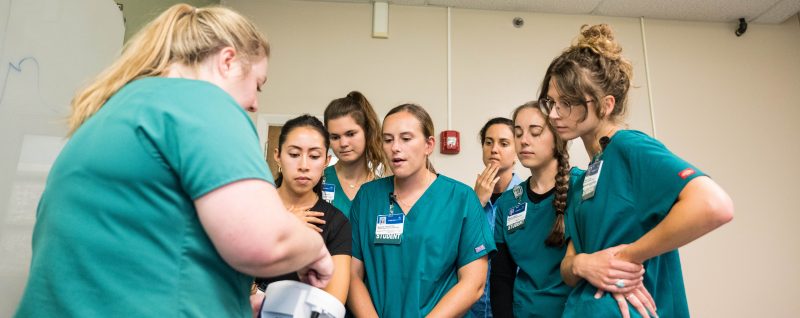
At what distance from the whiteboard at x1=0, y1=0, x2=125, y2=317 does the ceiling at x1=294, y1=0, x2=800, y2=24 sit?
7.50 ft

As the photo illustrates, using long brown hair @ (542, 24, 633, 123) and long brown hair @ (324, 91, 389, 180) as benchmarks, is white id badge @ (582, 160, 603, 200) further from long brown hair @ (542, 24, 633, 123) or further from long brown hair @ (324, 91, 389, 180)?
long brown hair @ (324, 91, 389, 180)

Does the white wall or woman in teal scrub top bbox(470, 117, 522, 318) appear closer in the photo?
woman in teal scrub top bbox(470, 117, 522, 318)

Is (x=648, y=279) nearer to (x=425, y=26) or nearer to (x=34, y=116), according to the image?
(x=34, y=116)

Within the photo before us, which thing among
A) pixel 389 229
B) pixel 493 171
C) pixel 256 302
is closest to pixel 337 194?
pixel 389 229

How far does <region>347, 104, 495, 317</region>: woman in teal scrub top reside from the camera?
4.92 feet

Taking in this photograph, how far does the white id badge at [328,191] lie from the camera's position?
1983 mm

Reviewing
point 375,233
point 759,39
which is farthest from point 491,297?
point 759,39

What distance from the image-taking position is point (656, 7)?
3.46m

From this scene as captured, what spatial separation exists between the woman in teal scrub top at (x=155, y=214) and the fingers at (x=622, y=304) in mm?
764

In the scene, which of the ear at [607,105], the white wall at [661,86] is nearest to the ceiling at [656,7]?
the white wall at [661,86]

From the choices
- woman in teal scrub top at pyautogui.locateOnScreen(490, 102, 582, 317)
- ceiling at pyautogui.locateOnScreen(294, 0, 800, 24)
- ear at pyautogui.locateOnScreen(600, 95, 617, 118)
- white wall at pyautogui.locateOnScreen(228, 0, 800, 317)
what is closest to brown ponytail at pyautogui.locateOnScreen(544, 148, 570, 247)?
woman in teal scrub top at pyautogui.locateOnScreen(490, 102, 582, 317)

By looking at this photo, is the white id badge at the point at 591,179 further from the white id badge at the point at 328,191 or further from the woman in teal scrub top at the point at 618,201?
the white id badge at the point at 328,191

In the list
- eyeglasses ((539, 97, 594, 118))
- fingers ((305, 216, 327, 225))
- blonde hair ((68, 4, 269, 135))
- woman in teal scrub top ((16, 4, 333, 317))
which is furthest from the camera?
fingers ((305, 216, 327, 225))

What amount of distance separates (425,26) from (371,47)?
43 cm
